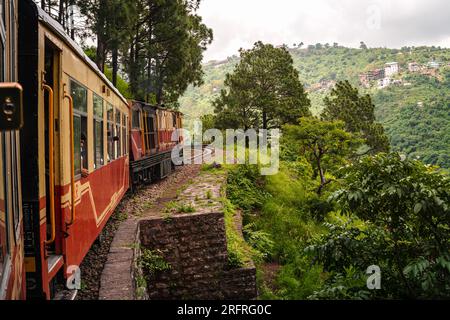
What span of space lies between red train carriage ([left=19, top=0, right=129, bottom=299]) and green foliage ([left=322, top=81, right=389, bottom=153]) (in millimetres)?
24433

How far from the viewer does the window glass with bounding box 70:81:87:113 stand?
4707mm

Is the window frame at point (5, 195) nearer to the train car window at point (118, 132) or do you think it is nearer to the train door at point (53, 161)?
the train door at point (53, 161)

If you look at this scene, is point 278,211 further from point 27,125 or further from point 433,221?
point 27,125

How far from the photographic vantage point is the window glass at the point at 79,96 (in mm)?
4707

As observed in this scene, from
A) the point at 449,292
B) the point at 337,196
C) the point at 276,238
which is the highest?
the point at 337,196

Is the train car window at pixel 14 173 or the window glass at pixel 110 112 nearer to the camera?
the train car window at pixel 14 173

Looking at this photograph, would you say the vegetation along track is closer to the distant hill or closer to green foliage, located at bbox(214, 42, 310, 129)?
the distant hill

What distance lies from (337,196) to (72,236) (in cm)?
293

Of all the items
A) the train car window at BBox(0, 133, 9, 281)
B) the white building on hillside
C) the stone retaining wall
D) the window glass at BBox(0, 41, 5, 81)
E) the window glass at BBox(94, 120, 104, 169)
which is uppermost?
the white building on hillside

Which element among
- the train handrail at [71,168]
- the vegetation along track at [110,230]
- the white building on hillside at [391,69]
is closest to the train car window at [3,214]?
the train handrail at [71,168]

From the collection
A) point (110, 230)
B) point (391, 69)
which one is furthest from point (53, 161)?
point (391, 69)

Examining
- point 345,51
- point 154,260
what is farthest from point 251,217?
point 345,51

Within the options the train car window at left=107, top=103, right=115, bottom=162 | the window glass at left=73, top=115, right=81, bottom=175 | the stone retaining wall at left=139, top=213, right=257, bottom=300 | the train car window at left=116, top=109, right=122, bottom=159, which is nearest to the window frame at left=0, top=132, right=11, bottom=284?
the window glass at left=73, top=115, right=81, bottom=175

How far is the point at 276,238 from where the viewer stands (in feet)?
43.4
